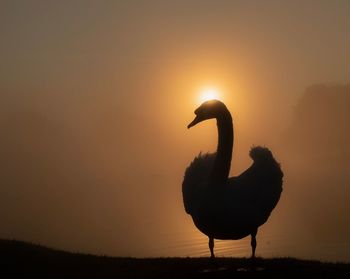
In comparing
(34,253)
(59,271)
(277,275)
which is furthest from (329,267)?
(34,253)

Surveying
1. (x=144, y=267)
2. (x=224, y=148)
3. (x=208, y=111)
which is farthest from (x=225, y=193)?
(x=144, y=267)

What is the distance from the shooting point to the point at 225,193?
12766 millimetres

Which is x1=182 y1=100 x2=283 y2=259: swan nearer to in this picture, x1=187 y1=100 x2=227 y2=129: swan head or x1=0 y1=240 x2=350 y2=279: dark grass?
x1=187 y1=100 x2=227 y2=129: swan head

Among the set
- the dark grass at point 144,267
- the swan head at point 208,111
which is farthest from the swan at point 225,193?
the dark grass at point 144,267

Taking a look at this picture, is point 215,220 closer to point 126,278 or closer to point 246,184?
point 246,184

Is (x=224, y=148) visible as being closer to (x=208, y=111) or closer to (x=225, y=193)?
(x=208, y=111)

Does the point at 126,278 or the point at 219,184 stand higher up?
the point at 219,184

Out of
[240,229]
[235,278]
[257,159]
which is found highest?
[257,159]

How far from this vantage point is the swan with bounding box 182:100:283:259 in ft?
41.4

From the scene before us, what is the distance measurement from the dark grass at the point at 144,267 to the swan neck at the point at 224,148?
222 centimetres

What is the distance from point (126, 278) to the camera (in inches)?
540

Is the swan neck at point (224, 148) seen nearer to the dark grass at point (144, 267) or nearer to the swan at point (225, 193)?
the swan at point (225, 193)

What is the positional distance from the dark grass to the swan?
72cm

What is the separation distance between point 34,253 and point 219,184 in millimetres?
7528
